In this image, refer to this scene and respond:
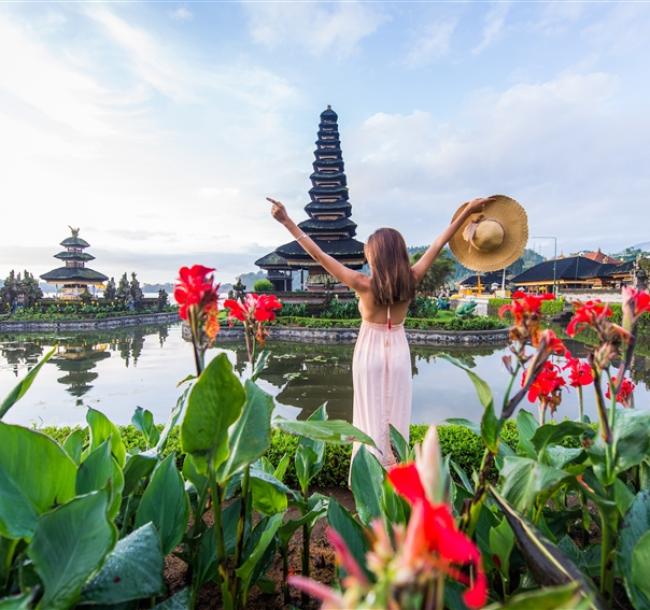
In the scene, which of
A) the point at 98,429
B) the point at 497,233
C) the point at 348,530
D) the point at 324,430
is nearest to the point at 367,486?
the point at 348,530

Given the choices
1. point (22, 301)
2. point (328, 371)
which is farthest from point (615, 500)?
point (22, 301)

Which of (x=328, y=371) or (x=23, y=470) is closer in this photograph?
(x=23, y=470)

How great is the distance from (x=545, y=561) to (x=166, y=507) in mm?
995

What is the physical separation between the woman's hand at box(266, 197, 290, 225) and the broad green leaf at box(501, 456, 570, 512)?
135 cm

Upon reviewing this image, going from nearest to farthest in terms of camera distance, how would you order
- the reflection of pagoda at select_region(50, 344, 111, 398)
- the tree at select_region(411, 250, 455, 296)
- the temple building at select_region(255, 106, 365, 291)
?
the reflection of pagoda at select_region(50, 344, 111, 398) < the temple building at select_region(255, 106, 365, 291) < the tree at select_region(411, 250, 455, 296)

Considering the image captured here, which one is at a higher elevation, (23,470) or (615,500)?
(23,470)

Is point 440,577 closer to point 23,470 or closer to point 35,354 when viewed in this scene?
point 23,470

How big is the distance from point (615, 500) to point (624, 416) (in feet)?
0.74

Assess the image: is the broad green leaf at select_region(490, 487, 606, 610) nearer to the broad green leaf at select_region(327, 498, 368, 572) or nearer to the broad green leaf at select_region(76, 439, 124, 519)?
the broad green leaf at select_region(327, 498, 368, 572)

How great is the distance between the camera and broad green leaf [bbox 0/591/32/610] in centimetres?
75

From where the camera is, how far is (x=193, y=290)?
104 centimetres

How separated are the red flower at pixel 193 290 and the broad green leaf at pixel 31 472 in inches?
17.7

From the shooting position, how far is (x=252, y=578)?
132cm

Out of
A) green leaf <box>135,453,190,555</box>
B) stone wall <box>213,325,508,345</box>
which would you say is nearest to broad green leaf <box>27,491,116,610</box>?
green leaf <box>135,453,190,555</box>
